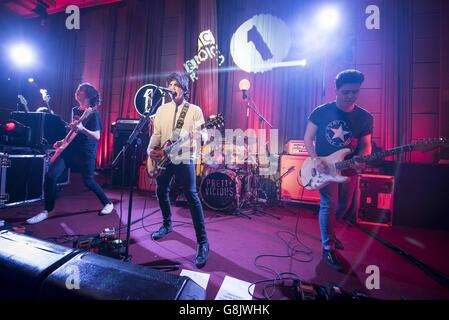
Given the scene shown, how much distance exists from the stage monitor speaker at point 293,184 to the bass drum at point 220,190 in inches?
43.4

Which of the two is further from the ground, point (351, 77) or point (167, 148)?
point (351, 77)

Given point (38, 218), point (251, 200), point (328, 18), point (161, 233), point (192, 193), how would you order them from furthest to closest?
point (328, 18) < point (251, 200) < point (38, 218) < point (161, 233) < point (192, 193)

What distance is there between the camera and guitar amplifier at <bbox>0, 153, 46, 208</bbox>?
3.81 m

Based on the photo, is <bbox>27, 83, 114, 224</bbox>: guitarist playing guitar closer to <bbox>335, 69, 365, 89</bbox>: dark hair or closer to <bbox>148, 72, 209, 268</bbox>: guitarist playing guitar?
<bbox>148, 72, 209, 268</bbox>: guitarist playing guitar

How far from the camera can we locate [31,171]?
4.23m

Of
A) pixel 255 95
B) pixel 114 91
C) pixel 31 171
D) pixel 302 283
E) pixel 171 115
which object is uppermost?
pixel 114 91

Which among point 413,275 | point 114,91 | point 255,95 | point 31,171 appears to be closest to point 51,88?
point 114,91

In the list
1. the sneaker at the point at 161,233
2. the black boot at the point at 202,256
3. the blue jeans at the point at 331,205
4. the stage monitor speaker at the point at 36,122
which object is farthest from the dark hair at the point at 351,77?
the stage monitor speaker at the point at 36,122

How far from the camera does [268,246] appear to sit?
2977mm

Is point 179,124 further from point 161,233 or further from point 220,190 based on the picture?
point 220,190

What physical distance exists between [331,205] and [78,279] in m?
2.31

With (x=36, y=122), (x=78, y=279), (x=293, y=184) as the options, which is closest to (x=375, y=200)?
(x=293, y=184)

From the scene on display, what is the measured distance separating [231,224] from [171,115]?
204cm
